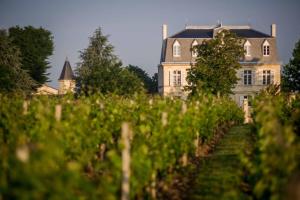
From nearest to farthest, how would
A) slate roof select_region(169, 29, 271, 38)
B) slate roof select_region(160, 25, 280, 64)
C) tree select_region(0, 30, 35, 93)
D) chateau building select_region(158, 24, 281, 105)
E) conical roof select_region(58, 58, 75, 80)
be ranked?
tree select_region(0, 30, 35, 93) < chateau building select_region(158, 24, 281, 105) < slate roof select_region(160, 25, 280, 64) < slate roof select_region(169, 29, 271, 38) < conical roof select_region(58, 58, 75, 80)

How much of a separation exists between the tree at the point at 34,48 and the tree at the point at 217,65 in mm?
22235

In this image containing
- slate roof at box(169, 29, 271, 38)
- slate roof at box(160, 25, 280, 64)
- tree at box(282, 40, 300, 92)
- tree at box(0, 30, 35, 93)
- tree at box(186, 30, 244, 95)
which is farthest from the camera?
slate roof at box(169, 29, 271, 38)

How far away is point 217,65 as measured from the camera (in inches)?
1308

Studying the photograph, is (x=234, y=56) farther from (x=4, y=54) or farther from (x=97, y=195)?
(x=97, y=195)

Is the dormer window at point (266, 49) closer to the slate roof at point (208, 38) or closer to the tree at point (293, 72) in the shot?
the slate roof at point (208, 38)

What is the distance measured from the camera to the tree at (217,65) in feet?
107

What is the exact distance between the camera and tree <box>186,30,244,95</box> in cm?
3256

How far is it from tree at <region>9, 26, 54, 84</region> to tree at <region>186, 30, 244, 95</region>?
22.2 metres

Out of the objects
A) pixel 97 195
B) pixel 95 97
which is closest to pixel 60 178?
pixel 97 195

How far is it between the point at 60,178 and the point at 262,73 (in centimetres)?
4492

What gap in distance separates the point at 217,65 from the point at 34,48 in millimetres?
25373

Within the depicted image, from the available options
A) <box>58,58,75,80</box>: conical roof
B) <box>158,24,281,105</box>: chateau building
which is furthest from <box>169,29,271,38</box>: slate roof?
<box>58,58,75,80</box>: conical roof

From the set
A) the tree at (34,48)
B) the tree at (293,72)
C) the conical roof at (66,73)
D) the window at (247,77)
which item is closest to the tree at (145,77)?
the conical roof at (66,73)

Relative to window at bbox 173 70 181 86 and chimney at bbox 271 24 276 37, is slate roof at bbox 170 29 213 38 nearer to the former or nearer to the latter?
window at bbox 173 70 181 86
